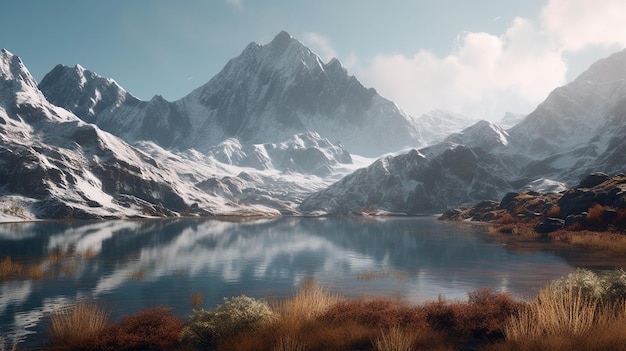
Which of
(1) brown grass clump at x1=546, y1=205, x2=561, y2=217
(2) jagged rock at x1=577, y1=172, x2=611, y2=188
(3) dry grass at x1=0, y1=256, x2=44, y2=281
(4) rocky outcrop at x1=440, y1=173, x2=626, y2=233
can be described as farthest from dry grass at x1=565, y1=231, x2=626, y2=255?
(3) dry grass at x1=0, y1=256, x2=44, y2=281

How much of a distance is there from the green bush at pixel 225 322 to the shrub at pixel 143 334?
104 cm

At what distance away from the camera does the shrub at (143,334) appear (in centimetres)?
1986

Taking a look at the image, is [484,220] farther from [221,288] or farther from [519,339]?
[519,339]

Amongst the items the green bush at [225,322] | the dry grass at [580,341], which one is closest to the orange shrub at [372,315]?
the green bush at [225,322]

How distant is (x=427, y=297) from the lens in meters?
34.6

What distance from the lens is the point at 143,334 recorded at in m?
20.7

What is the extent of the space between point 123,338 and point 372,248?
6637cm

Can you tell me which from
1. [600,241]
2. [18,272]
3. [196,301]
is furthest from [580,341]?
[600,241]

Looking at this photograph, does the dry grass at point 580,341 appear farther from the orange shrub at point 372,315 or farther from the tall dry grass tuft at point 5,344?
the tall dry grass tuft at point 5,344

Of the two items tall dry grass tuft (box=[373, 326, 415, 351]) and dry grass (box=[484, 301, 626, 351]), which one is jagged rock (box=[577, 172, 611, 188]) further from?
tall dry grass tuft (box=[373, 326, 415, 351])

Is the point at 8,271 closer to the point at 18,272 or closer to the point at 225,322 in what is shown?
the point at 18,272

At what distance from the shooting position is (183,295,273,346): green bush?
20.0 metres

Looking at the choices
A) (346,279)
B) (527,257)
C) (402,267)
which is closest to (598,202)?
(527,257)

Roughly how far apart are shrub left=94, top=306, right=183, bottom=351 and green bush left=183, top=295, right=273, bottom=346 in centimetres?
104
